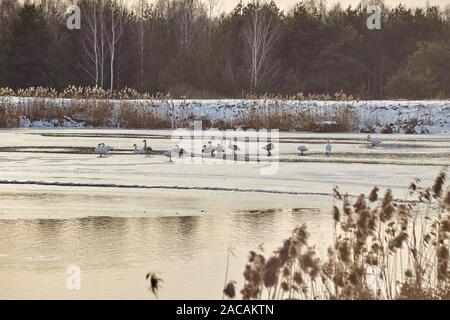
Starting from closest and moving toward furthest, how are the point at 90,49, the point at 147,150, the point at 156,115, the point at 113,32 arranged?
the point at 147,150
the point at 156,115
the point at 113,32
the point at 90,49

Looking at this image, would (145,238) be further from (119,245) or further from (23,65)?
(23,65)

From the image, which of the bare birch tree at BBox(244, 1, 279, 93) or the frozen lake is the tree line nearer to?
the bare birch tree at BBox(244, 1, 279, 93)

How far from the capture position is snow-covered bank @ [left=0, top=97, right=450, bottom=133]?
29.6m

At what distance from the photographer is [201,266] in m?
7.57

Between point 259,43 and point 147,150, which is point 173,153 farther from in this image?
point 259,43

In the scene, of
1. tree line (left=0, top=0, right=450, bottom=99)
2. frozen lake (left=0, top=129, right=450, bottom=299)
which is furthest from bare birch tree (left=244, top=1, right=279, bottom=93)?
frozen lake (left=0, top=129, right=450, bottom=299)

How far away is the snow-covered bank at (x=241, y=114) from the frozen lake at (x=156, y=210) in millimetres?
8737

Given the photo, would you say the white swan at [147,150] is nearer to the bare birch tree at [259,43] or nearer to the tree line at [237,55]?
the tree line at [237,55]

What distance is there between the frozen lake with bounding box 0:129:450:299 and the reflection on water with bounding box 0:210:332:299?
0.04 ft

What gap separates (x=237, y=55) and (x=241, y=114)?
21637mm

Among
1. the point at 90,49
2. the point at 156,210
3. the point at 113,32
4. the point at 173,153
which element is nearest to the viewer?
the point at 156,210

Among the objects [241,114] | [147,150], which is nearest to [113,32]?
[241,114]

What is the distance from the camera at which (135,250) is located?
8.19 metres
